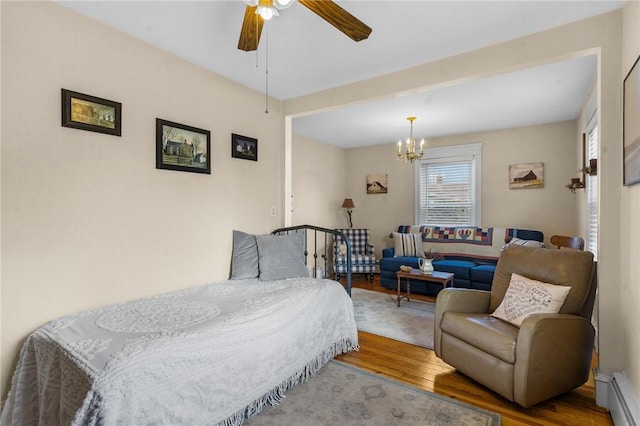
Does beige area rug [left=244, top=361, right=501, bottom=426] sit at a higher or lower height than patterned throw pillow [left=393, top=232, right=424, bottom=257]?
lower

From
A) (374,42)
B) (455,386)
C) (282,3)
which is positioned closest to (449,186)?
(374,42)

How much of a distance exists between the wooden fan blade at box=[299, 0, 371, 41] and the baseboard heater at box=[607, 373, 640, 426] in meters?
2.36

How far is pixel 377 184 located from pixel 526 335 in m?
4.58

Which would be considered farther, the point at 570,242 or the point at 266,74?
the point at 570,242

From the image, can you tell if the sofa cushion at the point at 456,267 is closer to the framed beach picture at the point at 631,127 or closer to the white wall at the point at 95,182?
the framed beach picture at the point at 631,127

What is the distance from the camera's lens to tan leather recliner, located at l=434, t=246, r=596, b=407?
74.3 inches

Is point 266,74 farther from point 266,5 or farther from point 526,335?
point 526,335

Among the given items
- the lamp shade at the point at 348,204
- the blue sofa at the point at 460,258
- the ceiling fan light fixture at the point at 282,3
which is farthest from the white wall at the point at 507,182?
the ceiling fan light fixture at the point at 282,3

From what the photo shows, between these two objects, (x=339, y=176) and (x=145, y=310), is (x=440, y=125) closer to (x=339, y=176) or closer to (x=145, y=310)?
(x=339, y=176)

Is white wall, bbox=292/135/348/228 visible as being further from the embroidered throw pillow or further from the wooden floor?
the embroidered throw pillow

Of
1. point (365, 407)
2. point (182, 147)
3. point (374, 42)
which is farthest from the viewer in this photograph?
point (182, 147)

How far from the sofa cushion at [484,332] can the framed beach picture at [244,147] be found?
2262mm

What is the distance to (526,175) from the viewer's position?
4871mm

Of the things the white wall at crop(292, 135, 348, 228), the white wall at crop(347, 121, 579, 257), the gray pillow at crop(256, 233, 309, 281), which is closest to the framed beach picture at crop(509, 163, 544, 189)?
the white wall at crop(347, 121, 579, 257)
